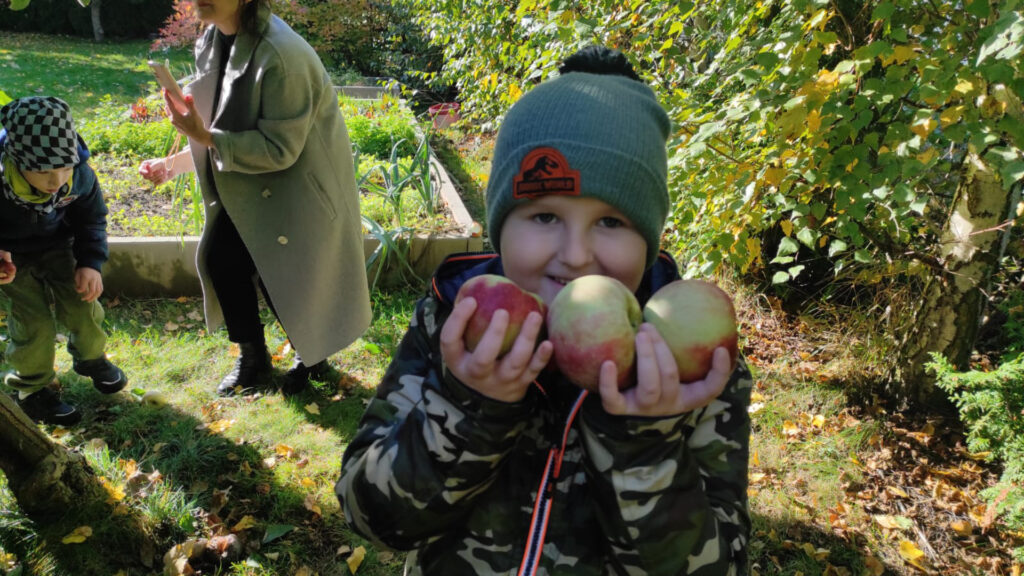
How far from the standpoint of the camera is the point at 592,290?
988mm

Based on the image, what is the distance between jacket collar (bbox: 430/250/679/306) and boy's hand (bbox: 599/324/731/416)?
0.42 meters

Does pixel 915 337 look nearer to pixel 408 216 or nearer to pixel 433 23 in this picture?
pixel 408 216

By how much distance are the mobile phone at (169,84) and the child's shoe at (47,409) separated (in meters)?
1.70

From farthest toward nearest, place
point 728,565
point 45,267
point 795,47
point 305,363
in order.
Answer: point 305,363, point 45,267, point 795,47, point 728,565

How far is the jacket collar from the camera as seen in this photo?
4.52 feet

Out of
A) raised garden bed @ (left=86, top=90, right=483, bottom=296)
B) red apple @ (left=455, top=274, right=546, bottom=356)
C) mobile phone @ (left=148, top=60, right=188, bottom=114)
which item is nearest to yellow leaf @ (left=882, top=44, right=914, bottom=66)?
red apple @ (left=455, top=274, right=546, bottom=356)

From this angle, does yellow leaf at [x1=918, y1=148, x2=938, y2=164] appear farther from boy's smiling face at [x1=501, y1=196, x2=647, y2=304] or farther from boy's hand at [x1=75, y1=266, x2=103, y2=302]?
boy's hand at [x1=75, y1=266, x2=103, y2=302]

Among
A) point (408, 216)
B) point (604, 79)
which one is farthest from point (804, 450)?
point (408, 216)

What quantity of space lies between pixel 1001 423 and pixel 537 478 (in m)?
2.28

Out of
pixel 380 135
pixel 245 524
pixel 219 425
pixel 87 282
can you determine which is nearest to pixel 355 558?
pixel 245 524

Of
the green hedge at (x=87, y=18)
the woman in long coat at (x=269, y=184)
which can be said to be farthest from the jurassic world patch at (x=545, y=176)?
the green hedge at (x=87, y=18)

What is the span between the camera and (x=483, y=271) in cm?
141

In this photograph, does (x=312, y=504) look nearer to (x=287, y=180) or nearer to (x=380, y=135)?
(x=287, y=180)

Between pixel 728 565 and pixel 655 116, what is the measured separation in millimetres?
888
